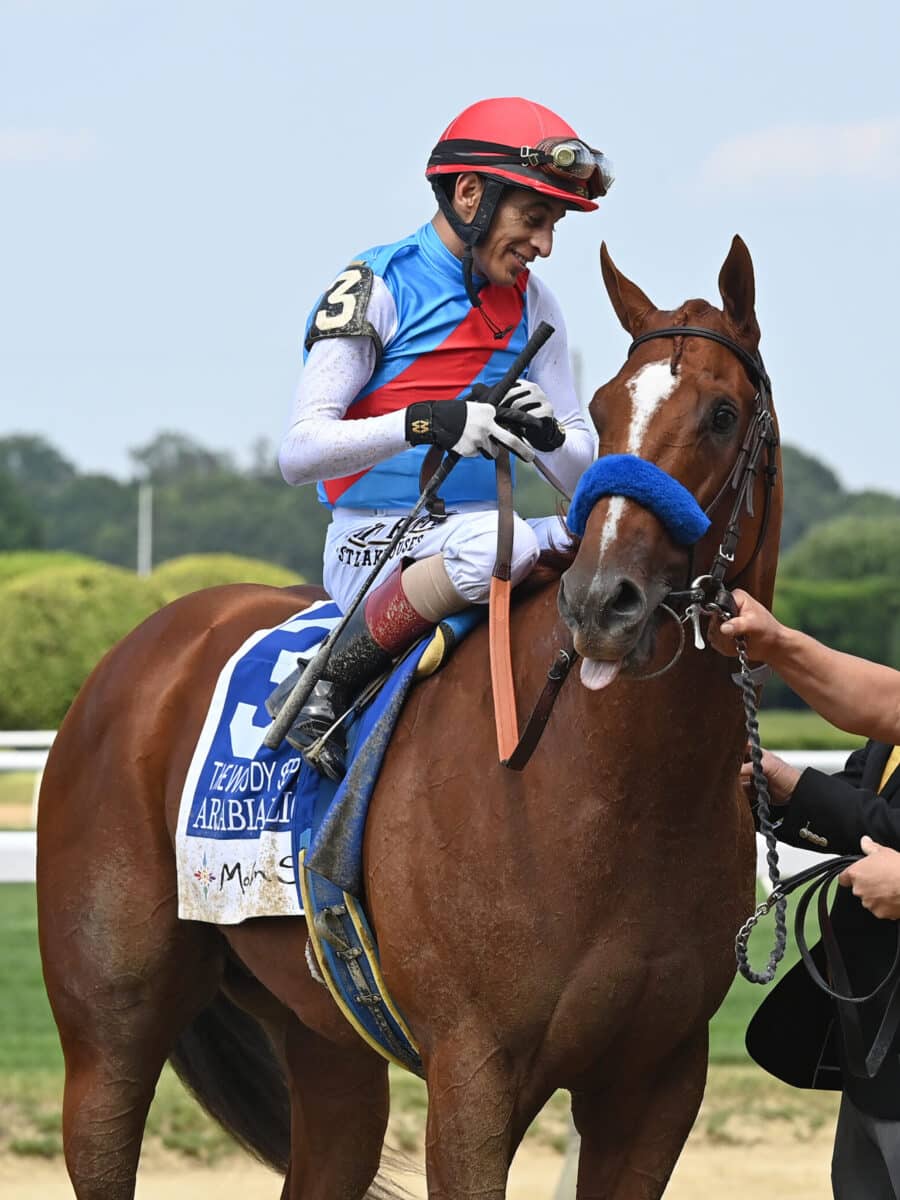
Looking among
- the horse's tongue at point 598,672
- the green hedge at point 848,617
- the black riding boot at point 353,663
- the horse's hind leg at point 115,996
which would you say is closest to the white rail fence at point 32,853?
the horse's hind leg at point 115,996

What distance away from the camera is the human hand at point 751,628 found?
112 inches

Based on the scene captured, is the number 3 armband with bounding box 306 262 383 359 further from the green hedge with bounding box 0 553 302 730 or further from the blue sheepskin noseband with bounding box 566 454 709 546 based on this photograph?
the green hedge with bounding box 0 553 302 730

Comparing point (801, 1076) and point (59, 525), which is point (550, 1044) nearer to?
point (801, 1076)

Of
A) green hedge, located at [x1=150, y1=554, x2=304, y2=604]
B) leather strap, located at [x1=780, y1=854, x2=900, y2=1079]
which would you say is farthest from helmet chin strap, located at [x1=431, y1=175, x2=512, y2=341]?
green hedge, located at [x1=150, y1=554, x2=304, y2=604]

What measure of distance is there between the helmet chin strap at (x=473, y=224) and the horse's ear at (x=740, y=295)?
2.20 ft

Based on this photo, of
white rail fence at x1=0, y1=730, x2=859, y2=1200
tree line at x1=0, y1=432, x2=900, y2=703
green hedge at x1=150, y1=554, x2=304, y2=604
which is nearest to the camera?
white rail fence at x1=0, y1=730, x2=859, y2=1200

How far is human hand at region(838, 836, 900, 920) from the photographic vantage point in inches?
117

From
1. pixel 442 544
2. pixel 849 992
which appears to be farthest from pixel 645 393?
pixel 849 992

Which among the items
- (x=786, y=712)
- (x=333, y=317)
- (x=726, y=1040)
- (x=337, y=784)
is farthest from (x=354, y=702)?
(x=786, y=712)

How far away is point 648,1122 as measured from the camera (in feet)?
11.2

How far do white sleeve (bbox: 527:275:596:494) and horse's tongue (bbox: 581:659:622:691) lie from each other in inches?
36.9

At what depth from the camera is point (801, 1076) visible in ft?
11.4

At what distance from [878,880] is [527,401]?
109cm

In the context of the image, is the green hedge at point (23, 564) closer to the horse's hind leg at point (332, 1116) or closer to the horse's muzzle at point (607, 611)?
the horse's hind leg at point (332, 1116)
